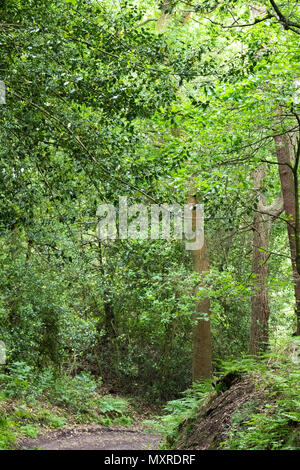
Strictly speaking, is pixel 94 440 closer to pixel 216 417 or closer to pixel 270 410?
pixel 216 417

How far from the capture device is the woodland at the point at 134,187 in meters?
5.93

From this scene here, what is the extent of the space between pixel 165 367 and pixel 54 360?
13.1 ft

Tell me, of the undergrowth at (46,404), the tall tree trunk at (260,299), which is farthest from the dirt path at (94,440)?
the tall tree trunk at (260,299)

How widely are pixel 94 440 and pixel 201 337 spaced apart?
13.2 ft

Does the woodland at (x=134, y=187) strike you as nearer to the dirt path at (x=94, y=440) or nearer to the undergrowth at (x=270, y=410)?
the undergrowth at (x=270, y=410)

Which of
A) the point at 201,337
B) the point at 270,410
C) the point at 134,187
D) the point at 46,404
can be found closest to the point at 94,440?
the point at 46,404

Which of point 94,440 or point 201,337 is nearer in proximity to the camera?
point 94,440

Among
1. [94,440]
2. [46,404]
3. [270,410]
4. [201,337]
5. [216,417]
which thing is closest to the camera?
[270,410]

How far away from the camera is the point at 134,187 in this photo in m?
6.29

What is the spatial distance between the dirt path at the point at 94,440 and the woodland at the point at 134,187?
0.30 m

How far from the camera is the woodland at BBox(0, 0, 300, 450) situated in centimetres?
593

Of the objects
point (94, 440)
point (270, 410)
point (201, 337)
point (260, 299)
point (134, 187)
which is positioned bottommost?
point (94, 440)

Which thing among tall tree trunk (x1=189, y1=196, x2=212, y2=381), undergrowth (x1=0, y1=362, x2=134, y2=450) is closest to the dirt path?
undergrowth (x1=0, y1=362, x2=134, y2=450)

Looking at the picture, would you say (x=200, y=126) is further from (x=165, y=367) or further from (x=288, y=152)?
(x=165, y=367)
